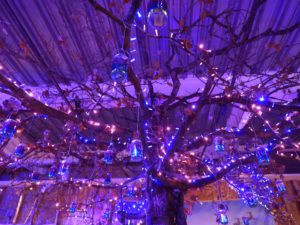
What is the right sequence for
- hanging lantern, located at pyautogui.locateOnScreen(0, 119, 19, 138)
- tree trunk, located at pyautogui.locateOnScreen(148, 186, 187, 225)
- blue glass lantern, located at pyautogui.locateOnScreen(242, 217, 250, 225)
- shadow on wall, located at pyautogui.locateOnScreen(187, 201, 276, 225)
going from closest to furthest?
tree trunk, located at pyautogui.locateOnScreen(148, 186, 187, 225) → hanging lantern, located at pyautogui.locateOnScreen(0, 119, 19, 138) → blue glass lantern, located at pyautogui.locateOnScreen(242, 217, 250, 225) → shadow on wall, located at pyautogui.locateOnScreen(187, 201, 276, 225)

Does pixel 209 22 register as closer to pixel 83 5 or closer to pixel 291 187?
pixel 83 5

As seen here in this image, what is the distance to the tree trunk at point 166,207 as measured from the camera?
2635 mm

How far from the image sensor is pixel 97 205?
6848 millimetres

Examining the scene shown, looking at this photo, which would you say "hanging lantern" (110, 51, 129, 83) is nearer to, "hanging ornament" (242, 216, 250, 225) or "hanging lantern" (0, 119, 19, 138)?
"hanging lantern" (0, 119, 19, 138)

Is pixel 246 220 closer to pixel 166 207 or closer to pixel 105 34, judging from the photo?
pixel 166 207

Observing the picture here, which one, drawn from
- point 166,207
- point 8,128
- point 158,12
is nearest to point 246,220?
point 166,207

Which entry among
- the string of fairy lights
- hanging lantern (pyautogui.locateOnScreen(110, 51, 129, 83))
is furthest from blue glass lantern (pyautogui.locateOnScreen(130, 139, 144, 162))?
hanging lantern (pyautogui.locateOnScreen(110, 51, 129, 83))

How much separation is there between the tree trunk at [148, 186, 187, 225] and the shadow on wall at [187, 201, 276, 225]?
13.0 ft

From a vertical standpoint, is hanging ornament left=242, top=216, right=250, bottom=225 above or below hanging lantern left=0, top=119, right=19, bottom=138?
below

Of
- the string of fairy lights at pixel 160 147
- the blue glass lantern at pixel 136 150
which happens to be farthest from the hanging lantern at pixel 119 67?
the blue glass lantern at pixel 136 150

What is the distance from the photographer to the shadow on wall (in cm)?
616

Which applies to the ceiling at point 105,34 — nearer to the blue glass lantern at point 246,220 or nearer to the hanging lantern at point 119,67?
the hanging lantern at point 119,67

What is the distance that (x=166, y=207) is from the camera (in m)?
2.68

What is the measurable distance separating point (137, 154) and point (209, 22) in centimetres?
216
